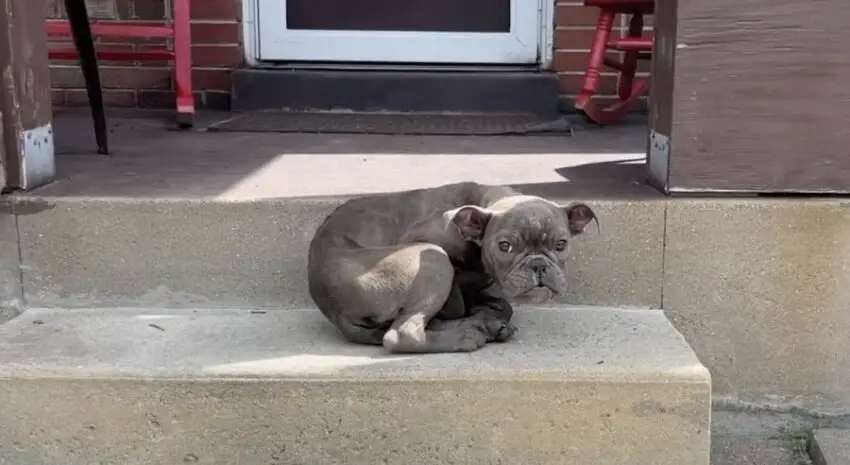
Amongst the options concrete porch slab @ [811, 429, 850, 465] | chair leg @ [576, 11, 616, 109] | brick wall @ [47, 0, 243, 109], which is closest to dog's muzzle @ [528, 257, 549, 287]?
concrete porch slab @ [811, 429, 850, 465]

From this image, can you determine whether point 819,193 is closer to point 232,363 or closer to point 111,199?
point 232,363

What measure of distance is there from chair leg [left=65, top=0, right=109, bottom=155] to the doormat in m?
0.76

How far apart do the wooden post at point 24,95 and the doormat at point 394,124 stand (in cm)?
130

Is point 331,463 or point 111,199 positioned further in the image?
point 111,199

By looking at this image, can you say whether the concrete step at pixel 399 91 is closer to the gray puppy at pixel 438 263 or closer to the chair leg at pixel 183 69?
the chair leg at pixel 183 69

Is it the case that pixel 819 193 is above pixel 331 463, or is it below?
above

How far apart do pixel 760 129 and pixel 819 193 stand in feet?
0.82

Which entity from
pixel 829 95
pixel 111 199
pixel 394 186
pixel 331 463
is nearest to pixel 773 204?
pixel 829 95

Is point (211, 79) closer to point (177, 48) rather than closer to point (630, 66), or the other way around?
point (177, 48)

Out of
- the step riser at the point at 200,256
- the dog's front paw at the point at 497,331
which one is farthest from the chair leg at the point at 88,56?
the dog's front paw at the point at 497,331

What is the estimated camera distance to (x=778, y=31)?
2.68 metres

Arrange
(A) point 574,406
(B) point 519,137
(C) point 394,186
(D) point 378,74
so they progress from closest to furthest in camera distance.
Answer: (A) point 574,406, (C) point 394,186, (B) point 519,137, (D) point 378,74

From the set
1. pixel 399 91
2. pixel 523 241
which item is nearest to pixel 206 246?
pixel 523 241

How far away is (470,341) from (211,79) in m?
3.13
